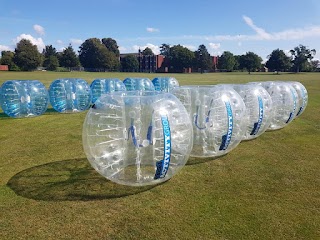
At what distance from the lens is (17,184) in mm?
6551

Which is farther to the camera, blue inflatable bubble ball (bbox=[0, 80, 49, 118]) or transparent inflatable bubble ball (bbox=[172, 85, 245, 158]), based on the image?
blue inflatable bubble ball (bbox=[0, 80, 49, 118])

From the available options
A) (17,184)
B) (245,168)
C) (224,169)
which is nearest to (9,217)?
(17,184)

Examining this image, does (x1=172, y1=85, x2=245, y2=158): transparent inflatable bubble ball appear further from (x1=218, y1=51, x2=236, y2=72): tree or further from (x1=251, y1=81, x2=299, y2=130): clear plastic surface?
(x1=218, y1=51, x2=236, y2=72): tree

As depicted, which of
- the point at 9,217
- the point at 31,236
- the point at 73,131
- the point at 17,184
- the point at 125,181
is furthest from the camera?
the point at 73,131

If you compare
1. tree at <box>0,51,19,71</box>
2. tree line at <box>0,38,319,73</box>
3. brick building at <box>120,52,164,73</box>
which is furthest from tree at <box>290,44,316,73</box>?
tree at <box>0,51,19,71</box>

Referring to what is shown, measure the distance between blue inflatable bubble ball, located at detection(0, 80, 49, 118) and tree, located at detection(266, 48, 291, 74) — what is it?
329 feet

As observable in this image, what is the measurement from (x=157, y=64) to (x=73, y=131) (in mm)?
108172

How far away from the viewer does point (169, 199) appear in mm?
5918

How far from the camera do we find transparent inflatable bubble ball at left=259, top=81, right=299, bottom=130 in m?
11.1

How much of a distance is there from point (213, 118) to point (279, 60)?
340 ft

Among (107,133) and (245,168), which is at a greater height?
(107,133)

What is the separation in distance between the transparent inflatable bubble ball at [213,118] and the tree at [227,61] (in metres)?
110

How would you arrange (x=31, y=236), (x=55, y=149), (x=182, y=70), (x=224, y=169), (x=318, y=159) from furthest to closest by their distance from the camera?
(x=182, y=70) < (x=55, y=149) < (x=318, y=159) < (x=224, y=169) < (x=31, y=236)

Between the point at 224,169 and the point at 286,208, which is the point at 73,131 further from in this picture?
the point at 286,208
